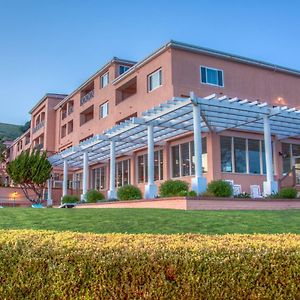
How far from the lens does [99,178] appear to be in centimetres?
3491

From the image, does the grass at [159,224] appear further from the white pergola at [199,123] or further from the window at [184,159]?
the window at [184,159]

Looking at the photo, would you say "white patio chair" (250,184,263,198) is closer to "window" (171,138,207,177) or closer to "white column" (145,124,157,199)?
"window" (171,138,207,177)

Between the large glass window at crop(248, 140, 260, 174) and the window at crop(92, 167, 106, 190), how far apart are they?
14255mm

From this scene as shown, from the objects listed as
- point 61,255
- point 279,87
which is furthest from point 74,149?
point 61,255

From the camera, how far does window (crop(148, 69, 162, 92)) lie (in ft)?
80.6

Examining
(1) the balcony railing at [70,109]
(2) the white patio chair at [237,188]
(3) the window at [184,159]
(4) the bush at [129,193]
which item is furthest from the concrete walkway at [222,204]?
(1) the balcony railing at [70,109]

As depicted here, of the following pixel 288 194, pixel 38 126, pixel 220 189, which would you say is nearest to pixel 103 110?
pixel 220 189

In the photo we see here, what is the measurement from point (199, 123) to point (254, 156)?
7349 millimetres

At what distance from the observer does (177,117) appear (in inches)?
768

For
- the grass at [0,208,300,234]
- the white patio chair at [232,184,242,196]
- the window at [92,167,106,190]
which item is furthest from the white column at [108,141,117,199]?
the grass at [0,208,300,234]

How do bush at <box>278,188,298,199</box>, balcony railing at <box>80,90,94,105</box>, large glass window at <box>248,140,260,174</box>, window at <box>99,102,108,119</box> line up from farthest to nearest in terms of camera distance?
balcony railing at <box>80,90,94,105</box> < window at <box>99,102,108,119</box> < large glass window at <box>248,140,260,174</box> < bush at <box>278,188,298,199</box>

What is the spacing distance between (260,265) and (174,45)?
20286mm

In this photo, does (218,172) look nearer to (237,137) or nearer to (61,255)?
(237,137)

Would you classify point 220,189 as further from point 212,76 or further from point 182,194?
point 212,76
